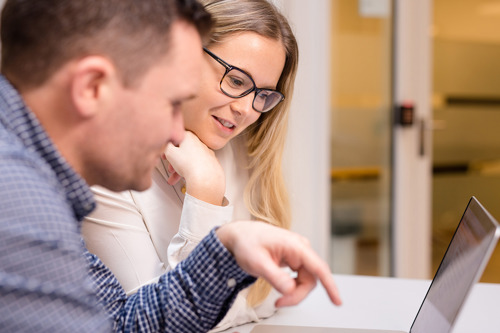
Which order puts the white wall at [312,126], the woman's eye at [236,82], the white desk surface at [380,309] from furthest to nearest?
the white wall at [312,126], the woman's eye at [236,82], the white desk surface at [380,309]

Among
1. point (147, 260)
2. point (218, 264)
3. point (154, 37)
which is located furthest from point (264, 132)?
point (154, 37)

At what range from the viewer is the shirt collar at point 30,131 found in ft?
2.01

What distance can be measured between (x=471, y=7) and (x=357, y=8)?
1787mm

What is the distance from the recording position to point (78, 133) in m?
0.65

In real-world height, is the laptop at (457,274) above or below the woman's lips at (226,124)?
below

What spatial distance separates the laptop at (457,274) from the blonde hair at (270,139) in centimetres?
36

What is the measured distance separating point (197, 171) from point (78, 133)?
1.61 feet

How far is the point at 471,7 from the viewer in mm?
4074

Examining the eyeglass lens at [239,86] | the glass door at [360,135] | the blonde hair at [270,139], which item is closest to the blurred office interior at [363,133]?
the glass door at [360,135]

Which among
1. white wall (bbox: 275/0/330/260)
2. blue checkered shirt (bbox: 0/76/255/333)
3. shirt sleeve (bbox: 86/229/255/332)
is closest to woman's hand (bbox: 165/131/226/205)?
shirt sleeve (bbox: 86/229/255/332)

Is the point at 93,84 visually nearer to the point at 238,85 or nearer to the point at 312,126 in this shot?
the point at 238,85

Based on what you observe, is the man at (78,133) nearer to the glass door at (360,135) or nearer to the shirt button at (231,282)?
the shirt button at (231,282)

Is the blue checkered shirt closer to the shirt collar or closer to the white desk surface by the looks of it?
the shirt collar

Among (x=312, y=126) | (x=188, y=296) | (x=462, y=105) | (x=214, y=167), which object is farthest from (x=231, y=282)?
(x=462, y=105)
